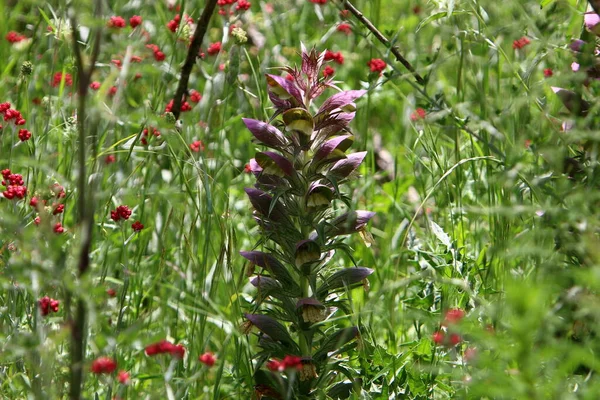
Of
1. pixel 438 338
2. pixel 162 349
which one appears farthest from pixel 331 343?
pixel 162 349

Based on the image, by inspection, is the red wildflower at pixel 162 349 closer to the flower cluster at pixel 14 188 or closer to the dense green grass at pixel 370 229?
the dense green grass at pixel 370 229

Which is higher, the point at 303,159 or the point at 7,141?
the point at 303,159

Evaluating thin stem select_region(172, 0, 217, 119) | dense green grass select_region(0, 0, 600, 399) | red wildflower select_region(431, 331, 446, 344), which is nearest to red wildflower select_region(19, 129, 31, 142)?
dense green grass select_region(0, 0, 600, 399)

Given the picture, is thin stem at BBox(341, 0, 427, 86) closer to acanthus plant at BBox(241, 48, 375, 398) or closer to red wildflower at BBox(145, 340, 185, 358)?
acanthus plant at BBox(241, 48, 375, 398)

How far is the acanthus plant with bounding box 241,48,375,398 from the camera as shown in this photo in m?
1.90

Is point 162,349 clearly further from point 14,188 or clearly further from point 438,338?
point 14,188

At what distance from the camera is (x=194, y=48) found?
9.32ft

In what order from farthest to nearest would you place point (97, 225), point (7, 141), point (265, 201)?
point (7, 141), point (97, 225), point (265, 201)

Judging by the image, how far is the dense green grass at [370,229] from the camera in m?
1.47

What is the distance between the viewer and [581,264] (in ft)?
→ 6.69

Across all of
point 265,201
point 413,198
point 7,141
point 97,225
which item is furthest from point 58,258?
point 413,198

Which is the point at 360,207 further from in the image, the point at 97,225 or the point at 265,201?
the point at 265,201

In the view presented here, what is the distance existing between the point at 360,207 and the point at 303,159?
1.36m

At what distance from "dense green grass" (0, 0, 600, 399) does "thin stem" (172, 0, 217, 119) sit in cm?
7
